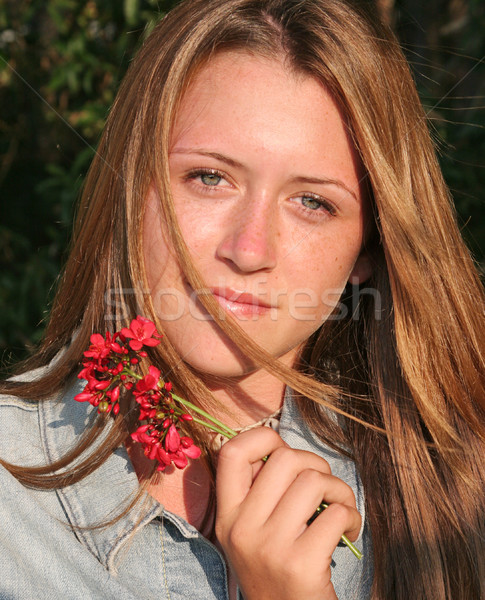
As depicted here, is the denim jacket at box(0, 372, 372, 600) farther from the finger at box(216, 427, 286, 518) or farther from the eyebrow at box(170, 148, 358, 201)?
the eyebrow at box(170, 148, 358, 201)

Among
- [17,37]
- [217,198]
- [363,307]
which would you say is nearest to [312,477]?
[217,198]

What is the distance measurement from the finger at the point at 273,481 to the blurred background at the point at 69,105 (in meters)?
2.02

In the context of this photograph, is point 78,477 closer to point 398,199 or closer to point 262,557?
point 262,557

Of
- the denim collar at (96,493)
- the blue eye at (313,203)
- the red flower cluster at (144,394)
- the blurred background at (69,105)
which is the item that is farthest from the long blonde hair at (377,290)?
the blurred background at (69,105)

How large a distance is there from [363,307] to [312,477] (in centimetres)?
95

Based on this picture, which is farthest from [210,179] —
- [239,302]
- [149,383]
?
[149,383]

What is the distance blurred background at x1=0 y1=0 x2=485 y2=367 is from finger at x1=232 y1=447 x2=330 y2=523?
202cm

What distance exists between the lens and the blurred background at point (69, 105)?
3.61 metres

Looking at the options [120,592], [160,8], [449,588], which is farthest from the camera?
[160,8]

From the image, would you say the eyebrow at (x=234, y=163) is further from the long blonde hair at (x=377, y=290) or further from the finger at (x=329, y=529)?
the finger at (x=329, y=529)

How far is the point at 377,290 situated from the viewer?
8.16 feet

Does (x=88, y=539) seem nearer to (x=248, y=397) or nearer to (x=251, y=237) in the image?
(x=248, y=397)

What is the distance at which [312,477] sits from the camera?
5.73 ft

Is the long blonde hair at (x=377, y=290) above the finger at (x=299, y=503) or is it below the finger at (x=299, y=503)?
above
